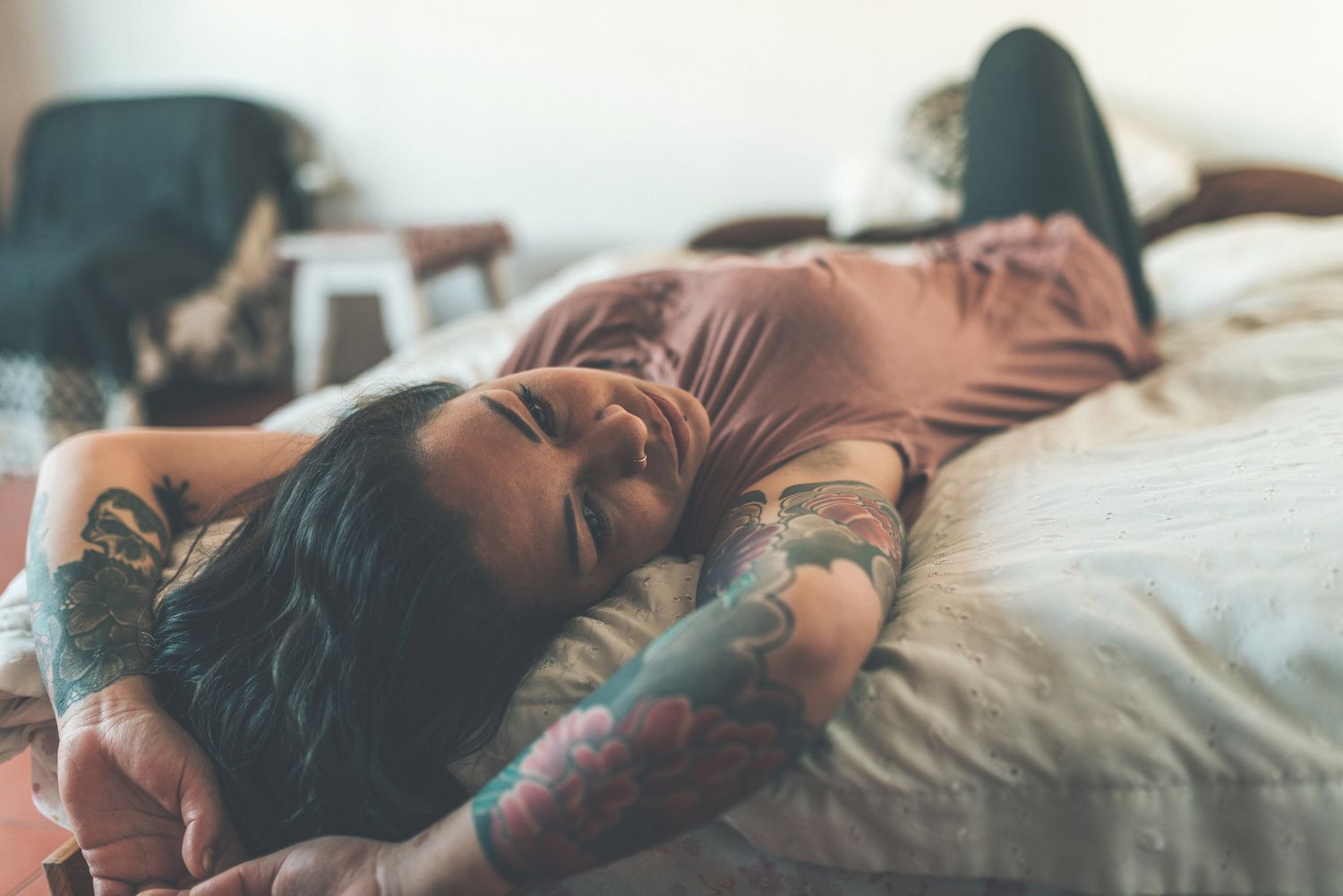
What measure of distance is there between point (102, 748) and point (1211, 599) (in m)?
0.78

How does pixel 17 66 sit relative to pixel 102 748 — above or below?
above

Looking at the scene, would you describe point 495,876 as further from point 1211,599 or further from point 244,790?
point 1211,599

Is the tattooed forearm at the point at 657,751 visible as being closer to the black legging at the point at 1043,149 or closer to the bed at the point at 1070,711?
the bed at the point at 1070,711

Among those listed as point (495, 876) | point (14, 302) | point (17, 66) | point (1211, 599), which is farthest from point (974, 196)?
point (17, 66)

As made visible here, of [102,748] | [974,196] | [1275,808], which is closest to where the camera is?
[1275,808]

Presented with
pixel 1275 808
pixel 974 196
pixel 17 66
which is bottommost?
pixel 1275 808

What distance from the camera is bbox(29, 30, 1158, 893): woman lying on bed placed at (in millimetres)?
547

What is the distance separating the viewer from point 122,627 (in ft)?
2.45

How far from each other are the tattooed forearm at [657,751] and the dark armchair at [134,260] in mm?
2244

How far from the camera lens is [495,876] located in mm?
547

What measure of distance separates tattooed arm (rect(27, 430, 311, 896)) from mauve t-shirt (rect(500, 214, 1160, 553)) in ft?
1.19

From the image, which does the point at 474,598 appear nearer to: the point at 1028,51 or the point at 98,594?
the point at 98,594

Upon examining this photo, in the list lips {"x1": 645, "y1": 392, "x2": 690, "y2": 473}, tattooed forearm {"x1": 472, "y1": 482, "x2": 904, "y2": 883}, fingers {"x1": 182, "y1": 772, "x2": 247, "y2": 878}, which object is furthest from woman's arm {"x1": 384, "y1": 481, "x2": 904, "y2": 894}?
lips {"x1": 645, "y1": 392, "x2": 690, "y2": 473}

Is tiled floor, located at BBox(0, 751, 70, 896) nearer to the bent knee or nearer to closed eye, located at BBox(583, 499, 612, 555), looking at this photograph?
closed eye, located at BBox(583, 499, 612, 555)
